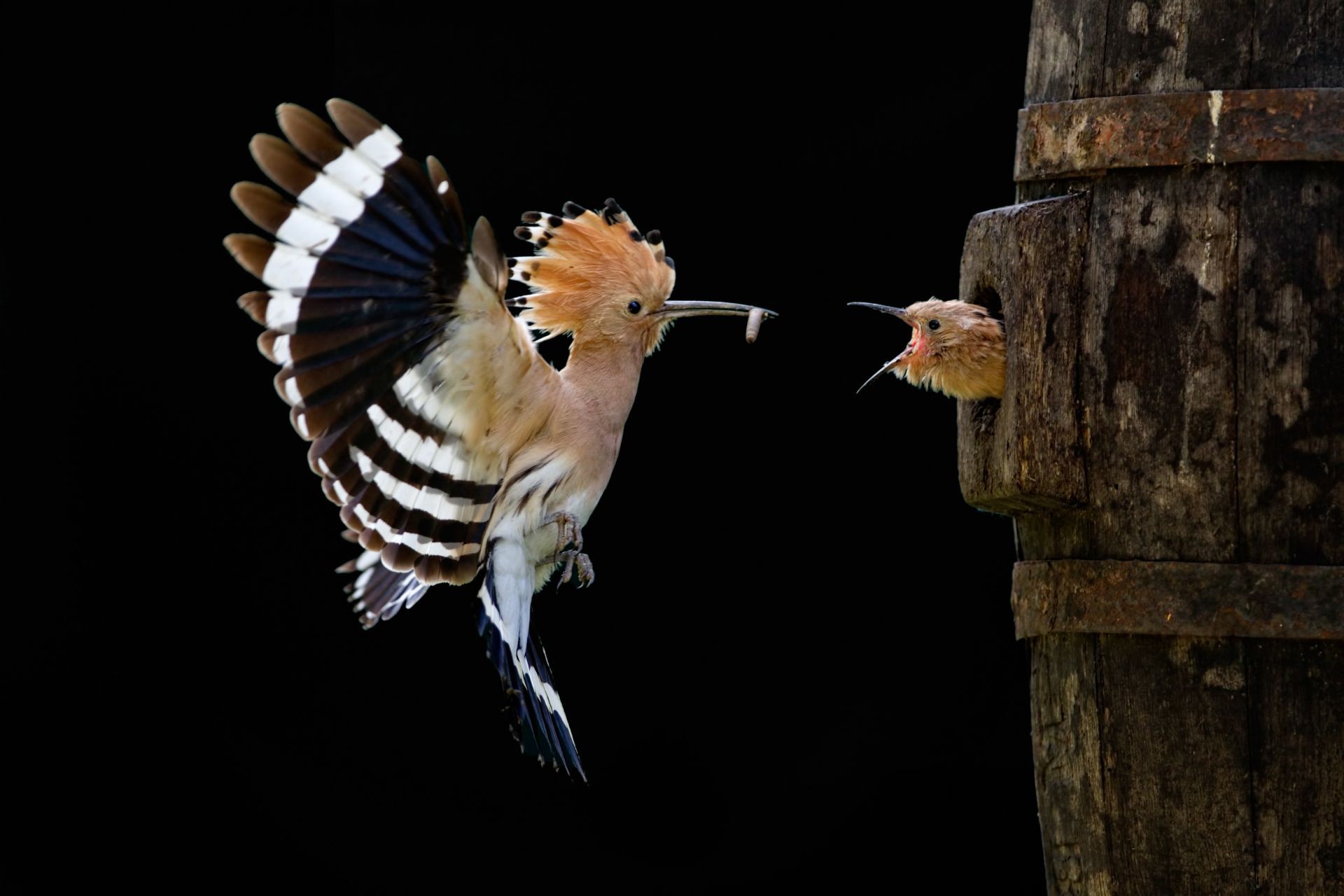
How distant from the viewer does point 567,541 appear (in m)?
2.68

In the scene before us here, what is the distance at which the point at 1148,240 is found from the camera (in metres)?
2.35

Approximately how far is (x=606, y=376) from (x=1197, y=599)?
107 centimetres

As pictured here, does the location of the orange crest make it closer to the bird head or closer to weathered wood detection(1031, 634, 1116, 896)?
the bird head

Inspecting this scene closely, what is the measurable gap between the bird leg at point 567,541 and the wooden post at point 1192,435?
720 millimetres

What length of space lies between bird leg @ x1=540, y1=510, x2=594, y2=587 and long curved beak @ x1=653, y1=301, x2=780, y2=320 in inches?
15.4

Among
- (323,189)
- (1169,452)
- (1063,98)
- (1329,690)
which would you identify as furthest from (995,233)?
(323,189)

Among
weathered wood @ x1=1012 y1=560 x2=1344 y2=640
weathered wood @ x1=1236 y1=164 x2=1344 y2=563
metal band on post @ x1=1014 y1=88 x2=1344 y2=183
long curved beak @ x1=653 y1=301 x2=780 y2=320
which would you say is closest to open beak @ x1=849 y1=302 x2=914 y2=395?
long curved beak @ x1=653 y1=301 x2=780 y2=320

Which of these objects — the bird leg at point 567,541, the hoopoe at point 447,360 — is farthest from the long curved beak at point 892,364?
the bird leg at point 567,541

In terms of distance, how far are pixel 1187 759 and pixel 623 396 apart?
1.12 metres

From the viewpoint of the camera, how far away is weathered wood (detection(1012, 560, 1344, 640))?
2207 mm

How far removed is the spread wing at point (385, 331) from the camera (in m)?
2.28

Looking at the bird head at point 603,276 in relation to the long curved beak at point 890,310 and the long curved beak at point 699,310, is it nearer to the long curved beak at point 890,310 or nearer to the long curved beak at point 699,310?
the long curved beak at point 699,310

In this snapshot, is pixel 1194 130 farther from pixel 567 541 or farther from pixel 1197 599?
pixel 567 541

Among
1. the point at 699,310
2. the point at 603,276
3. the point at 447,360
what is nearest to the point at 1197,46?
the point at 699,310
